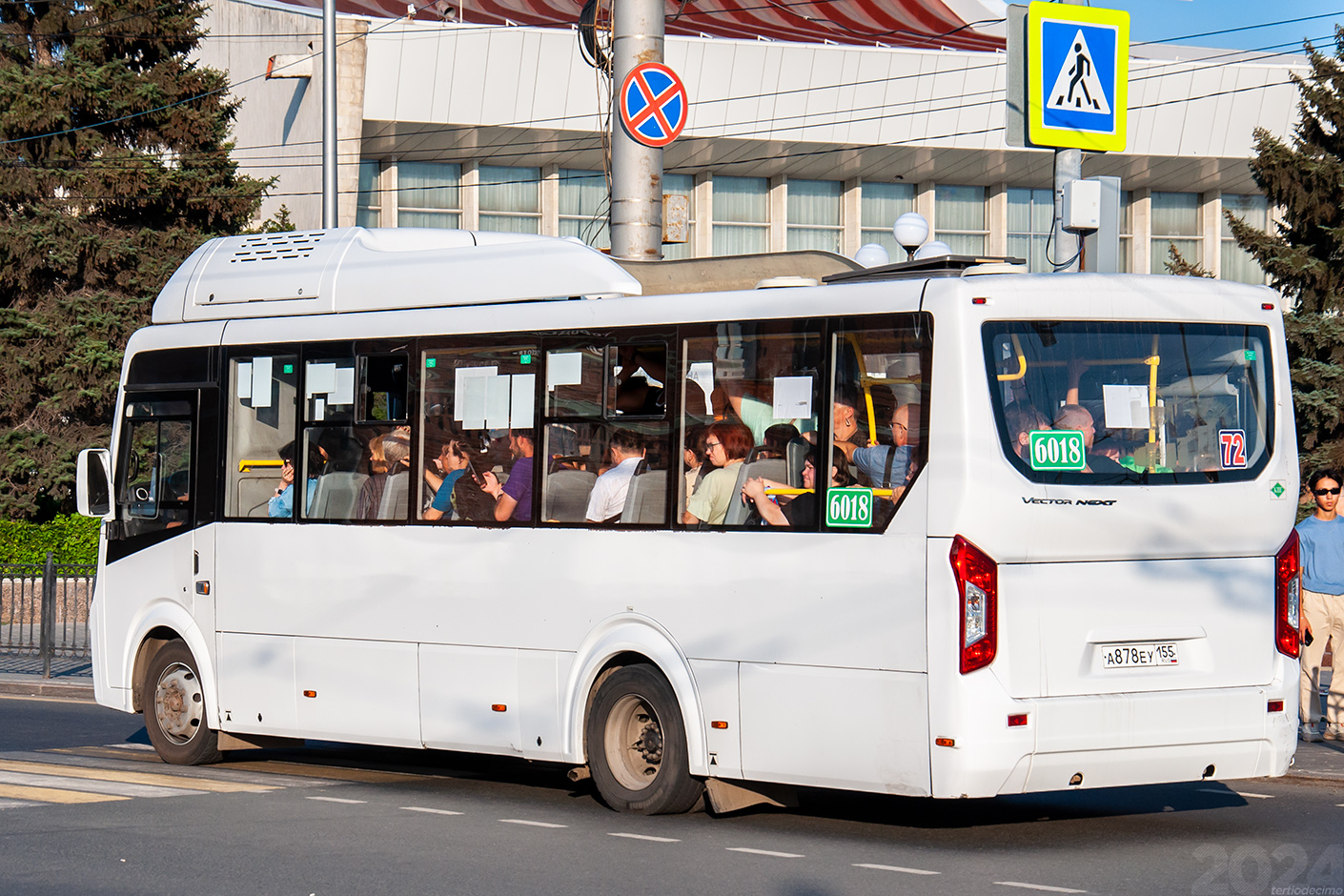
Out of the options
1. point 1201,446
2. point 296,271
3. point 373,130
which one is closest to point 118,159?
point 373,130

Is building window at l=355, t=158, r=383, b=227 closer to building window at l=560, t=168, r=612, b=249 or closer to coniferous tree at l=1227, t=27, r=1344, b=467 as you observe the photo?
building window at l=560, t=168, r=612, b=249

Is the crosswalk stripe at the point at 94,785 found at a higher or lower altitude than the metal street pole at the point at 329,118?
lower

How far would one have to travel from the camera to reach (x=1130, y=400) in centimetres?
891

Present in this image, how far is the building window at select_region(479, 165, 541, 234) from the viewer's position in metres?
43.1

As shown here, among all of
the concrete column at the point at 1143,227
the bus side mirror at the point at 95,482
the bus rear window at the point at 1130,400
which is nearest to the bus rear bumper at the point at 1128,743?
the bus rear window at the point at 1130,400

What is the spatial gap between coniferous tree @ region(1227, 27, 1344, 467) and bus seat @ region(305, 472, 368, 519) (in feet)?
56.4

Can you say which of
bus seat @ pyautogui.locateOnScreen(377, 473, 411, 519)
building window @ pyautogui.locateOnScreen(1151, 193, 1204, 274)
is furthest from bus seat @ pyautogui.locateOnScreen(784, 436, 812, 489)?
building window @ pyautogui.locateOnScreen(1151, 193, 1204, 274)

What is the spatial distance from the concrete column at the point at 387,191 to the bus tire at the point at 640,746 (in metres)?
33.2

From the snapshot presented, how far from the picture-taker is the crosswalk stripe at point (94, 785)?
1098 centimetres

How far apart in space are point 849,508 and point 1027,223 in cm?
4052

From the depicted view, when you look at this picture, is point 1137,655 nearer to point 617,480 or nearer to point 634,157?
point 617,480

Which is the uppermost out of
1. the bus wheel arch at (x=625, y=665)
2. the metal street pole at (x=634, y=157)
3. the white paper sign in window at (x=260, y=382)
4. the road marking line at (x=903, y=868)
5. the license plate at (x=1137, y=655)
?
the metal street pole at (x=634, y=157)

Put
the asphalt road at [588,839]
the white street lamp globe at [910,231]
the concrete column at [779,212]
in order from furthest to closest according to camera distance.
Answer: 1. the concrete column at [779,212]
2. the white street lamp globe at [910,231]
3. the asphalt road at [588,839]

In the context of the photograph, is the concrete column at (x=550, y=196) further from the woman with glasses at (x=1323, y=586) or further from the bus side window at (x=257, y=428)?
the woman with glasses at (x=1323, y=586)
